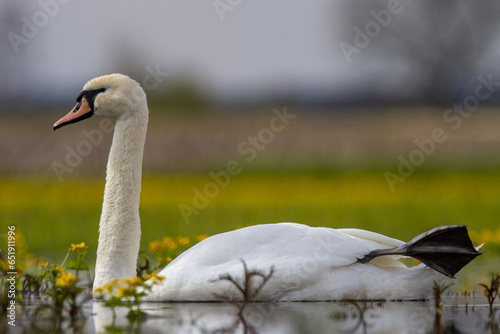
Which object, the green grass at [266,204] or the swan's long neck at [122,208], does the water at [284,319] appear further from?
the green grass at [266,204]

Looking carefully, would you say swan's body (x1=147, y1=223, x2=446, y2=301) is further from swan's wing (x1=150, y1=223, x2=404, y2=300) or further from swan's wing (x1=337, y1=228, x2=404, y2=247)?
swan's wing (x1=337, y1=228, x2=404, y2=247)

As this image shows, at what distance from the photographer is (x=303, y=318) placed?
554 cm

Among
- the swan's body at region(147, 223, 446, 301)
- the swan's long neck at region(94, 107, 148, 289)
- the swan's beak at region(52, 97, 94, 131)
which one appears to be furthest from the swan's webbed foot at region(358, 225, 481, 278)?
the swan's beak at region(52, 97, 94, 131)

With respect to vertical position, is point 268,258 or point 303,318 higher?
point 268,258

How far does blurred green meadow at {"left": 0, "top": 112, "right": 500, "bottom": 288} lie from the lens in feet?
51.6

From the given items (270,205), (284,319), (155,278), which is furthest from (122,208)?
(270,205)

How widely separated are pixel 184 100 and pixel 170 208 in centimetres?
3309

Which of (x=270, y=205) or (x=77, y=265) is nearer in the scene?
(x=77, y=265)

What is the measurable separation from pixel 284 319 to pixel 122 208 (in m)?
2.24

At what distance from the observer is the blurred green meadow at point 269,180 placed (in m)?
15.7

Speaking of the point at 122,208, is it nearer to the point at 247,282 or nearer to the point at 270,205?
the point at 247,282

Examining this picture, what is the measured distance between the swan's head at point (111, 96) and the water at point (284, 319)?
1.64m

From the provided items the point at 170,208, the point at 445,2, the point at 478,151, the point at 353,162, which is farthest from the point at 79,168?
the point at 445,2

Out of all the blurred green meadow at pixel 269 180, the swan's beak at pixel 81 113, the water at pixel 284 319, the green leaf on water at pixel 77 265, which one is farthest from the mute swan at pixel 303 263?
the blurred green meadow at pixel 269 180
